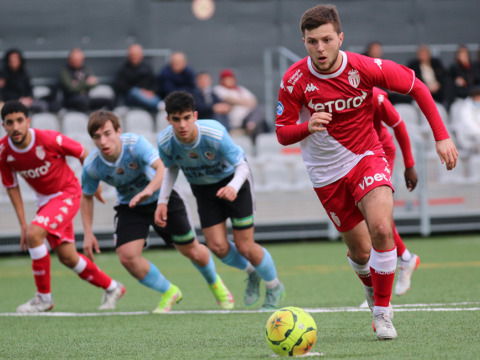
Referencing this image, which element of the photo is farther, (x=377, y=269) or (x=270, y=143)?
(x=270, y=143)

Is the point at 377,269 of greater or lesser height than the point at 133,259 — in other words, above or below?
above

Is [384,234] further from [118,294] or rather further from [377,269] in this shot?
[118,294]

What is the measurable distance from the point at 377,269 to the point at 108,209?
27.8 feet

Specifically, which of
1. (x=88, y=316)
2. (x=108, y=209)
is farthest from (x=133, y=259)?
(x=108, y=209)

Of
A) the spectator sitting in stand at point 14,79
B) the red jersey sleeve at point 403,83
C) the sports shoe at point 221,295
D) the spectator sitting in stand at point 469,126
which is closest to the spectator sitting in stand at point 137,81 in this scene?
the spectator sitting in stand at point 14,79

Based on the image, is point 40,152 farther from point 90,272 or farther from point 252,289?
point 252,289

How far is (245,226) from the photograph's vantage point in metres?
7.04

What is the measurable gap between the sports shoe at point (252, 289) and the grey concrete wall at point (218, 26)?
29.3ft

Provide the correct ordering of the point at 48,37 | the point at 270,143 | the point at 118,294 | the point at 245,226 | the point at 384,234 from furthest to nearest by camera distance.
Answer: the point at 48,37 → the point at 270,143 → the point at 118,294 → the point at 245,226 → the point at 384,234

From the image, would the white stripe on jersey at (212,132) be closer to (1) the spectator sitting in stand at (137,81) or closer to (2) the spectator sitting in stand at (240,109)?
(1) the spectator sitting in stand at (137,81)

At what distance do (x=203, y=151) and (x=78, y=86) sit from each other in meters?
7.82

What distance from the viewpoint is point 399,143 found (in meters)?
6.49

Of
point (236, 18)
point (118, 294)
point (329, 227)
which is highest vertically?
point (236, 18)

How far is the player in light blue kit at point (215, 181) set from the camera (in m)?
6.61
